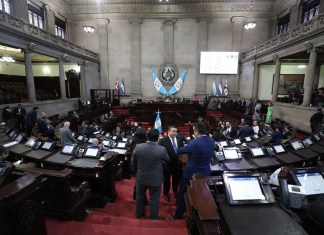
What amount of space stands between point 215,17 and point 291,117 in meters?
11.1

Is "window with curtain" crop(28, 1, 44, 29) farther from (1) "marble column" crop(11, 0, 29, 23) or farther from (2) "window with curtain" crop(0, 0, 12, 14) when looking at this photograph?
(2) "window with curtain" crop(0, 0, 12, 14)

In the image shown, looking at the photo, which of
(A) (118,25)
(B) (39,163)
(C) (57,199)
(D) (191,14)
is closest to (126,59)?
(A) (118,25)

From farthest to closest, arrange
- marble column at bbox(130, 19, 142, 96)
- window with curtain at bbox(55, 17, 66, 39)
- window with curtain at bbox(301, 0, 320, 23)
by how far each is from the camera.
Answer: marble column at bbox(130, 19, 142, 96), window with curtain at bbox(55, 17, 66, 39), window with curtain at bbox(301, 0, 320, 23)

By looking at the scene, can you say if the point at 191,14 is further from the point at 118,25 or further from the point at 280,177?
the point at 280,177

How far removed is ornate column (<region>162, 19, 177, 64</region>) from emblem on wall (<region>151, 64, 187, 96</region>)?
66cm

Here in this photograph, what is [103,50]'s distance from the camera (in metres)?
17.2

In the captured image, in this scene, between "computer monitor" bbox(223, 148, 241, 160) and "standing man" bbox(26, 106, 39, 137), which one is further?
"standing man" bbox(26, 106, 39, 137)

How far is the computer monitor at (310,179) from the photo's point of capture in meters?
1.86

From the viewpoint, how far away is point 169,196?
3908 millimetres

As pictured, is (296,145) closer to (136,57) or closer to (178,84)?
(178,84)

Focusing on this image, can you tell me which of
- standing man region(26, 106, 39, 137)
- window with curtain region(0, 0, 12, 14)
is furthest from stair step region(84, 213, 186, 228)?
window with curtain region(0, 0, 12, 14)

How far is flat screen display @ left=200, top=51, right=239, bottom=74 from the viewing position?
1612 cm

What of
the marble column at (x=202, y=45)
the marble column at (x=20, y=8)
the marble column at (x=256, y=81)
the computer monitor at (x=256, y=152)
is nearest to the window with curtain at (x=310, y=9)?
the marble column at (x=256, y=81)

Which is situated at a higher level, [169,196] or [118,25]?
[118,25]
